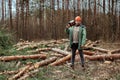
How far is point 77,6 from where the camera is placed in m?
27.8

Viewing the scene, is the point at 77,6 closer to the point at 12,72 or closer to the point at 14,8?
the point at 14,8

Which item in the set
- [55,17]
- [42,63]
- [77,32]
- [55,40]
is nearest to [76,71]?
[77,32]

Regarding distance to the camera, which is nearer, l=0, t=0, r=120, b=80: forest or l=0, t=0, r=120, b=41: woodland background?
l=0, t=0, r=120, b=80: forest

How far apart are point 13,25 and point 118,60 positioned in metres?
19.4

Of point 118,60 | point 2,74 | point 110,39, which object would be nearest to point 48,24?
point 110,39

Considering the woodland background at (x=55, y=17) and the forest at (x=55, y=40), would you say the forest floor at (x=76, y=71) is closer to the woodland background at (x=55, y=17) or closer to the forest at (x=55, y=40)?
the forest at (x=55, y=40)

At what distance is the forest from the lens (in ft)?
36.7

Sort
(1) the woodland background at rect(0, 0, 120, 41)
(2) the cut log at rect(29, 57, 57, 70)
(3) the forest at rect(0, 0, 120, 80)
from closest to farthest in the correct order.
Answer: (3) the forest at rect(0, 0, 120, 80)
(2) the cut log at rect(29, 57, 57, 70)
(1) the woodland background at rect(0, 0, 120, 41)

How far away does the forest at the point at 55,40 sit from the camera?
1117 centimetres

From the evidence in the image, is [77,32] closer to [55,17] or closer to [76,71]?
[76,71]

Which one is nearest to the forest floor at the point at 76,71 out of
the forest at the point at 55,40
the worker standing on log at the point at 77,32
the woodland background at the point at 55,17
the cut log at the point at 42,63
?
the forest at the point at 55,40

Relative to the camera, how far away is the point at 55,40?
80.3ft

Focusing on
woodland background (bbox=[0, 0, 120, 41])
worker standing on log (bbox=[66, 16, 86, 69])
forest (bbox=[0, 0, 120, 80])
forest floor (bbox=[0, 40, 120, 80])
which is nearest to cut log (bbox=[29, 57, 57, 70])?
forest (bbox=[0, 0, 120, 80])

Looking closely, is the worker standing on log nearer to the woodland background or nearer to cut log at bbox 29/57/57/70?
cut log at bbox 29/57/57/70
